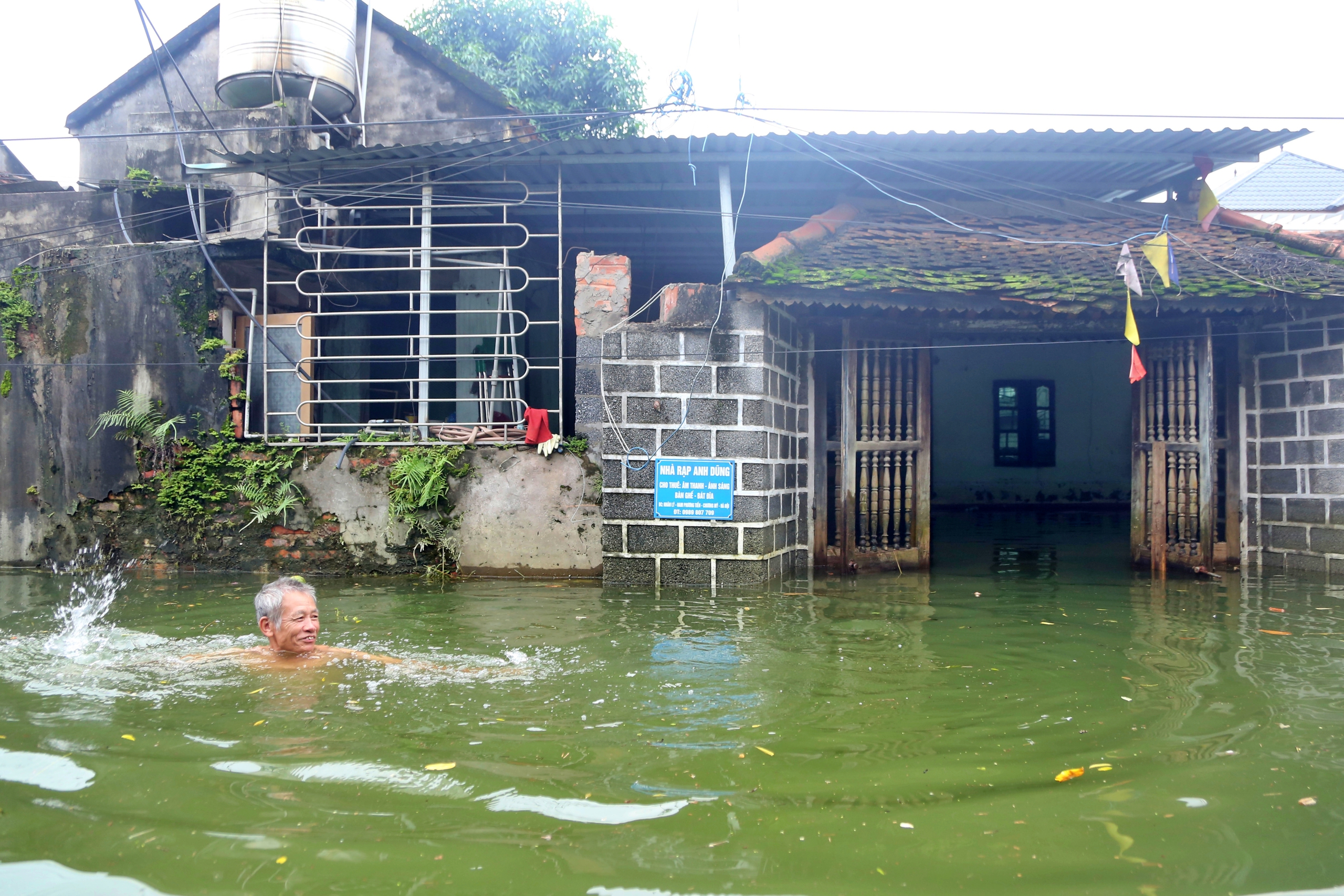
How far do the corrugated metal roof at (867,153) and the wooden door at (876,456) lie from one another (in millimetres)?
1895

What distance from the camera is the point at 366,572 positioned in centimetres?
966

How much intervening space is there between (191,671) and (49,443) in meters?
6.30

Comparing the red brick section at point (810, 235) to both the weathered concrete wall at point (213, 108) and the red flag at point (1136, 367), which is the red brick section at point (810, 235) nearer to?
the red flag at point (1136, 367)

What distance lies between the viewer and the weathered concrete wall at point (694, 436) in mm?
8453

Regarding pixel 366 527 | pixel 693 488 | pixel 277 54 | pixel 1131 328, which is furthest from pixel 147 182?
pixel 1131 328

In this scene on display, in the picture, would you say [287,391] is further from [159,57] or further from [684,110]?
[159,57]

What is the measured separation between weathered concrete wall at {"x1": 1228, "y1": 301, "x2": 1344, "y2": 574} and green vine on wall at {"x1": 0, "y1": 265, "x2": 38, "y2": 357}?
42.3 ft

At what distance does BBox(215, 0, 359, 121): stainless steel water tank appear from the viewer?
11.8m

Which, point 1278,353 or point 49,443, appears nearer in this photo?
point 1278,353

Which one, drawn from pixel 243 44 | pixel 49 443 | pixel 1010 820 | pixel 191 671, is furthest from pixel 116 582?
pixel 1010 820

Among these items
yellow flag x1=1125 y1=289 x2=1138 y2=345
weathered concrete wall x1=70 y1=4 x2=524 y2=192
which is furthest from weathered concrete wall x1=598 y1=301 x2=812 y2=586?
weathered concrete wall x1=70 y1=4 x2=524 y2=192

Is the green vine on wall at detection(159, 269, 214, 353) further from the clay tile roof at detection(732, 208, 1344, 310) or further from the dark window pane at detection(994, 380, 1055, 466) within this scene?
the dark window pane at detection(994, 380, 1055, 466)

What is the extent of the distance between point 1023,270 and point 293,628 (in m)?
7.07

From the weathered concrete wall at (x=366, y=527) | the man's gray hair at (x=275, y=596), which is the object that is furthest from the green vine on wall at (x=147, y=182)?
Result: the man's gray hair at (x=275, y=596)
